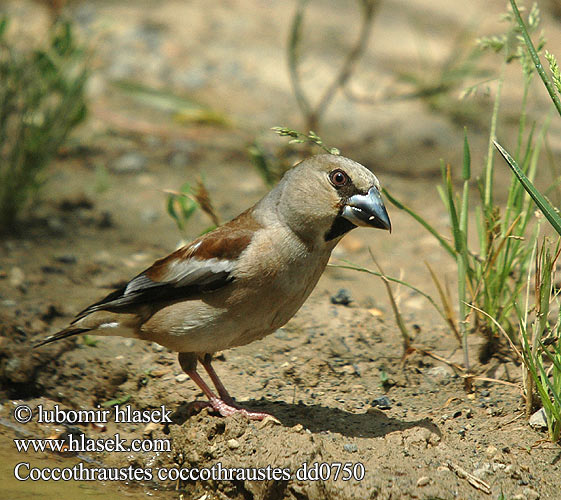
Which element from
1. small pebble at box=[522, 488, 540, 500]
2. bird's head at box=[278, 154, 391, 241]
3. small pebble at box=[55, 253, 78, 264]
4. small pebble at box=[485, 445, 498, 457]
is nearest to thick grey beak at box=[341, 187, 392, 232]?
bird's head at box=[278, 154, 391, 241]

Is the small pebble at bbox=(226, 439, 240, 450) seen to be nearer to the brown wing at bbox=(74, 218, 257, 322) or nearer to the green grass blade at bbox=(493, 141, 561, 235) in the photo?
the brown wing at bbox=(74, 218, 257, 322)

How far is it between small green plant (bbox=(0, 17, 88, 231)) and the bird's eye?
8.03ft

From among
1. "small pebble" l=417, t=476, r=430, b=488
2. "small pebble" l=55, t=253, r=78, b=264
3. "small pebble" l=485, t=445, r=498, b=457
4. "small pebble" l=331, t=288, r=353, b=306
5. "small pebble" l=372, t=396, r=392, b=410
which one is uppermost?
"small pebble" l=55, t=253, r=78, b=264

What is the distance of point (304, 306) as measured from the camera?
451cm

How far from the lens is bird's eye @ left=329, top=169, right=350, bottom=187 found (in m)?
3.46

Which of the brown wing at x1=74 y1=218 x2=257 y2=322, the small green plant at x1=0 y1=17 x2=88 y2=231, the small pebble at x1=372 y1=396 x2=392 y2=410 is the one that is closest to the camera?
the brown wing at x1=74 y1=218 x2=257 y2=322

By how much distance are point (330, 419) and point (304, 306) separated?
1017 mm

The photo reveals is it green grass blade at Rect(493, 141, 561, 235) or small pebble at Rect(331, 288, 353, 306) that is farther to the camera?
small pebble at Rect(331, 288, 353, 306)

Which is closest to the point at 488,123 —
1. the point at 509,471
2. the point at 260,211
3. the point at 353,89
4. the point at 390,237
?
the point at 353,89

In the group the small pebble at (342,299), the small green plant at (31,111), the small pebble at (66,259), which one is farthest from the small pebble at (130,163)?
the small pebble at (342,299)

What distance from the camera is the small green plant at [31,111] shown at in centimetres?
505

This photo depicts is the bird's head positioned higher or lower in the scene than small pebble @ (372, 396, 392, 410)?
higher

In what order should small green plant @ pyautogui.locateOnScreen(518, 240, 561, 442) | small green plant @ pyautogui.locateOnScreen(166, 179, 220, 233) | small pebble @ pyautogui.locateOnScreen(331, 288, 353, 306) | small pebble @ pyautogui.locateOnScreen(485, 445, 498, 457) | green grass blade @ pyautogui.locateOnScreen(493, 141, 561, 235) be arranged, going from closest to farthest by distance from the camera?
green grass blade @ pyautogui.locateOnScreen(493, 141, 561, 235) → small green plant @ pyautogui.locateOnScreen(518, 240, 561, 442) → small pebble @ pyautogui.locateOnScreen(485, 445, 498, 457) → small green plant @ pyautogui.locateOnScreen(166, 179, 220, 233) → small pebble @ pyautogui.locateOnScreen(331, 288, 353, 306)

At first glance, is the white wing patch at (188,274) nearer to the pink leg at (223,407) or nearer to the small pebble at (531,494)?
the pink leg at (223,407)
